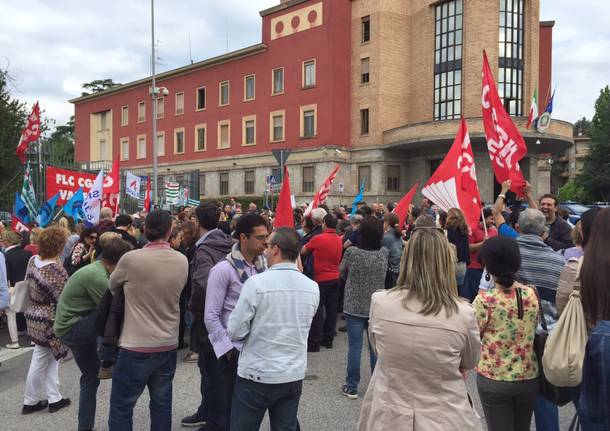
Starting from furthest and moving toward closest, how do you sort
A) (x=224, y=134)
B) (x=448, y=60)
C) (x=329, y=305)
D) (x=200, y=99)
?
(x=200, y=99), (x=224, y=134), (x=448, y=60), (x=329, y=305)

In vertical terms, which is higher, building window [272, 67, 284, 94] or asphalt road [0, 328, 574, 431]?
building window [272, 67, 284, 94]

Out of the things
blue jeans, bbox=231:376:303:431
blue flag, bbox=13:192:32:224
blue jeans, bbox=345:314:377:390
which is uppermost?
blue flag, bbox=13:192:32:224

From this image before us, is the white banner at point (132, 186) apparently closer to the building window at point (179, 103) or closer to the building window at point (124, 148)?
the building window at point (179, 103)

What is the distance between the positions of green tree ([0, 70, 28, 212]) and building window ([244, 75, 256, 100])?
665 inches

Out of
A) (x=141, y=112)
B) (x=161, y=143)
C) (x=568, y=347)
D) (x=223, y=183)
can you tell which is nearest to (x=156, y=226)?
(x=568, y=347)

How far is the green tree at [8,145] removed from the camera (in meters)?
24.5

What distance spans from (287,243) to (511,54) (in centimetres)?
3345

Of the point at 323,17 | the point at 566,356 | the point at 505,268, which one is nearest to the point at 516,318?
the point at 505,268

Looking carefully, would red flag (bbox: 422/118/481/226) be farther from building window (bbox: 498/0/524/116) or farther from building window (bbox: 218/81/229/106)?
building window (bbox: 218/81/229/106)

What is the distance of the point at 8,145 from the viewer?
82.2 ft

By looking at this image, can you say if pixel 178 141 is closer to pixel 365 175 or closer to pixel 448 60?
pixel 365 175

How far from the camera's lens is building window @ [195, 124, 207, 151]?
42.3 meters

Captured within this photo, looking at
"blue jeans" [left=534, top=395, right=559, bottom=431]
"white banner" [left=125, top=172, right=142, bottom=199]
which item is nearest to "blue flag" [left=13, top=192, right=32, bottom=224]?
"white banner" [left=125, top=172, right=142, bottom=199]

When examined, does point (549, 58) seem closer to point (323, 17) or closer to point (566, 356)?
point (323, 17)
